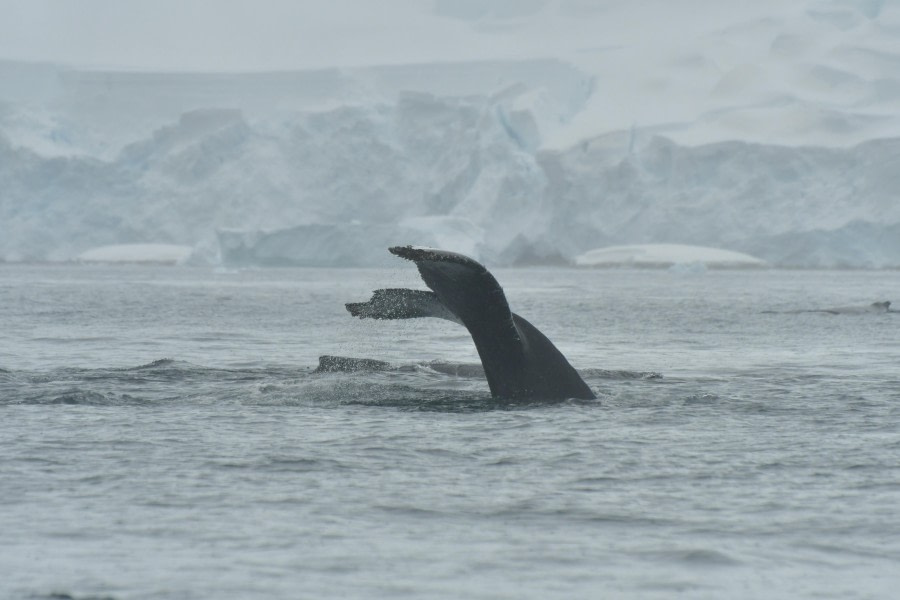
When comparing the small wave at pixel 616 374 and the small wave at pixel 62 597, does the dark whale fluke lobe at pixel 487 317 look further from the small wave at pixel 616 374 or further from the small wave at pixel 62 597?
the small wave at pixel 62 597

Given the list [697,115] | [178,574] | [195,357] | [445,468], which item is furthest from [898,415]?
[697,115]

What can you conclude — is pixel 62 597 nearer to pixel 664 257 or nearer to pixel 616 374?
pixel 616 374

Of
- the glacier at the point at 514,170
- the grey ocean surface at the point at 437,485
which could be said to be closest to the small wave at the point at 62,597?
the grey ocean surface at the point at 437,485

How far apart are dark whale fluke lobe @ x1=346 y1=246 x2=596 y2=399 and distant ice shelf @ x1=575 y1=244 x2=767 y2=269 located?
238ft

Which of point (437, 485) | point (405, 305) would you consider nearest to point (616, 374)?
point (405, 305)

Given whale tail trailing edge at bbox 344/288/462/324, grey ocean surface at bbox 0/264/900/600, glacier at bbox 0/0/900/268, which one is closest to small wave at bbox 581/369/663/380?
grey ocean surface at bbox 0/264/900/600

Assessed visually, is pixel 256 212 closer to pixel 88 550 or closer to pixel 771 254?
pixel 771 254

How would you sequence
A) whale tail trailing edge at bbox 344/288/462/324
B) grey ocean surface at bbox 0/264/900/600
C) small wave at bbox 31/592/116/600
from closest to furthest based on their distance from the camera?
small wave at bbox 31/592/116/600
grey ocean surface at bbox 0/264/900/600
whale tail trailing edge at bbox 344/288/462/324

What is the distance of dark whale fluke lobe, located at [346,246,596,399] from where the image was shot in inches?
337

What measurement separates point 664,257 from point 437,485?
3186 inches

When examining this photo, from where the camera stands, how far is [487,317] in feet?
29.3

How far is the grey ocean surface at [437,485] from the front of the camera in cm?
506

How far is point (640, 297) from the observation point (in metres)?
45.6

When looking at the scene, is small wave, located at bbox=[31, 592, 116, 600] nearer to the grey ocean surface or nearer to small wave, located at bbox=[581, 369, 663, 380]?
the grey ocean surface
